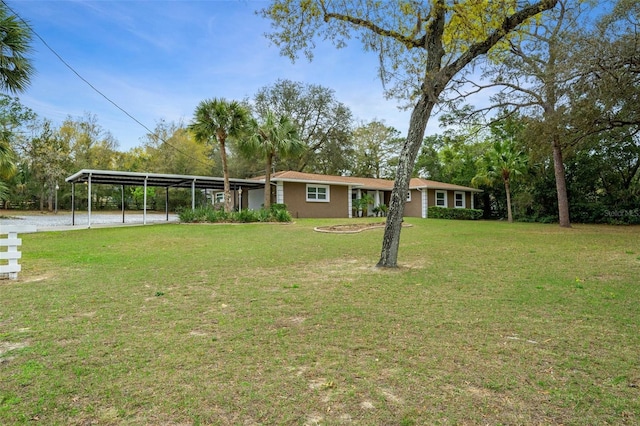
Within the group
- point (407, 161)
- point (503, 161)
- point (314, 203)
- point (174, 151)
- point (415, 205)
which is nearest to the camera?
point (407, 161)

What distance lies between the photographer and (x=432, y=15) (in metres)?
6.72

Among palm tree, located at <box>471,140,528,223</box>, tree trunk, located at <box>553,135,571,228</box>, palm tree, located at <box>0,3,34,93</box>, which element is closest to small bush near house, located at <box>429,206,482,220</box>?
palm tree, located at <box>471,140,528,223</box>

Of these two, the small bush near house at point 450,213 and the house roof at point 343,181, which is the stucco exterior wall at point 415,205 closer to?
the house roof at point 343,181

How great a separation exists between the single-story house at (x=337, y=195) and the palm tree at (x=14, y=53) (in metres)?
13.6

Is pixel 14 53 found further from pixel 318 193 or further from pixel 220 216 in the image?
pixel 318 193

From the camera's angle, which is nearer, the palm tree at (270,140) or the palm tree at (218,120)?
the palm tree at (218,120)

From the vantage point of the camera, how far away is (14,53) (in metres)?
9.45

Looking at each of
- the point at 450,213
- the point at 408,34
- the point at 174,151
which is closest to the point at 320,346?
the point at 408,34

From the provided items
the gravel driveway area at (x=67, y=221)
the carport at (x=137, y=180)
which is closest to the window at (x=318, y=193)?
the carport at (x=137, y=180)

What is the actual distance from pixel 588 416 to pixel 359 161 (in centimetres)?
3892

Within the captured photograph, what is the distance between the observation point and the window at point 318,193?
2478 cm

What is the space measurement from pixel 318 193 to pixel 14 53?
17860 mm

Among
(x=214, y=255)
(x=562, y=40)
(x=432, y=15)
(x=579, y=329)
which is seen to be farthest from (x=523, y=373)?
(x=562, y=40)

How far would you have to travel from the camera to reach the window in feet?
81.3
